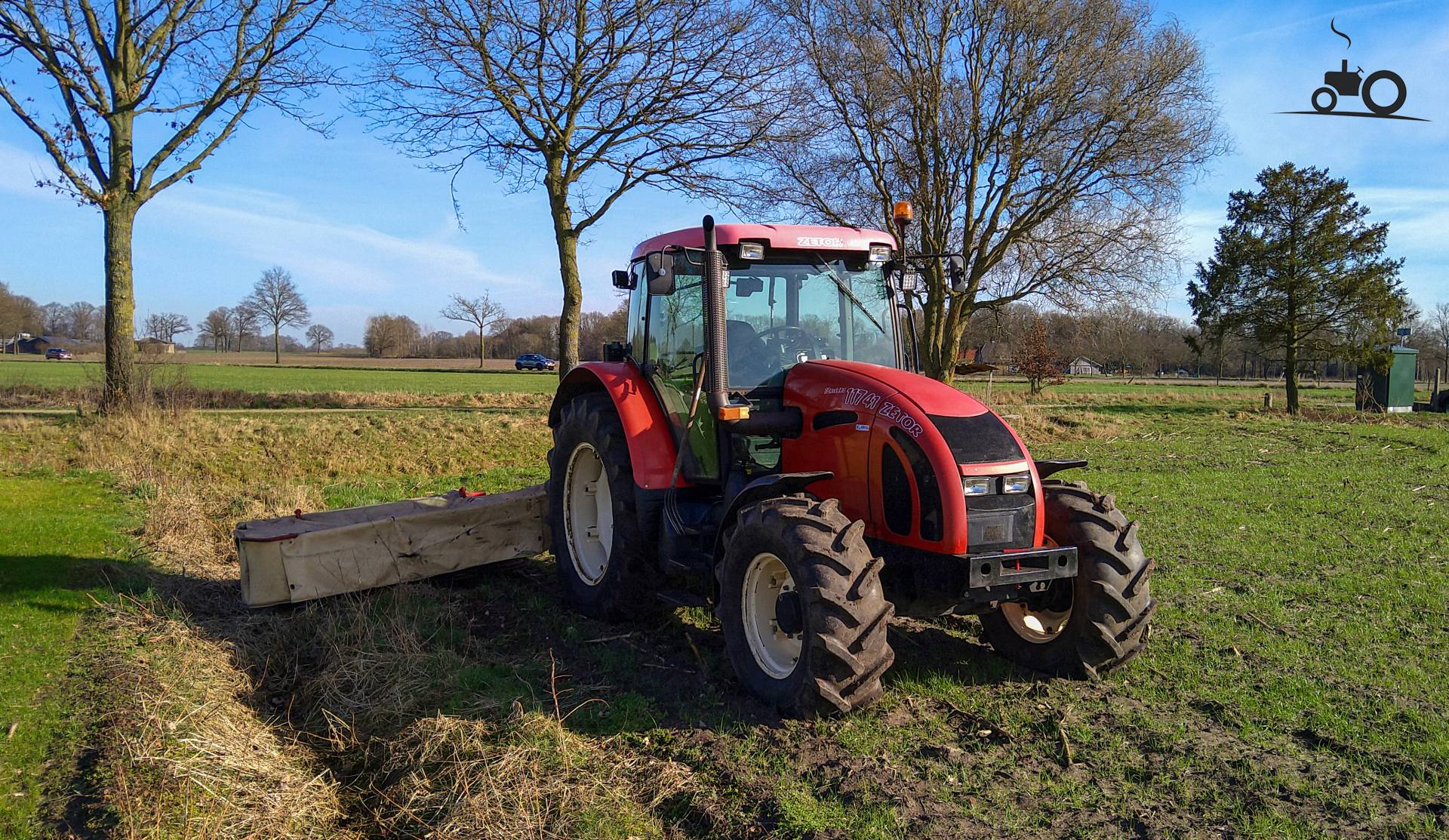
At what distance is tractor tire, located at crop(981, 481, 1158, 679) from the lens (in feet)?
15.1

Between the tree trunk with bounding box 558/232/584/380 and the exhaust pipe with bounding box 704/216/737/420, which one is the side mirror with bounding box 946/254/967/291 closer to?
the exhaust pipe with bounding box 704/216/737/420

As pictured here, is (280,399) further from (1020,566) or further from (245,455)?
(1020,566)

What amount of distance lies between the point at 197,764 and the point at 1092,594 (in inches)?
163

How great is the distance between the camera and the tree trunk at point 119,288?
13.7 meters

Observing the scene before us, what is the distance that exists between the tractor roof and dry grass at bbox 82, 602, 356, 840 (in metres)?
3.44

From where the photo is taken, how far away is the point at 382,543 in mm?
6281

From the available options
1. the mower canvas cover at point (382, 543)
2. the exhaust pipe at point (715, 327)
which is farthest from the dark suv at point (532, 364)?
the exhaust pipe at point (715, 327)

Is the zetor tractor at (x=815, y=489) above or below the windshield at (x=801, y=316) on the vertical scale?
below

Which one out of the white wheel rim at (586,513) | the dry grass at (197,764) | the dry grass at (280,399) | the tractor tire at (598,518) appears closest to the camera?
the dry grass at (197,764)

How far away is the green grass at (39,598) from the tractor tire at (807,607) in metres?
3.03

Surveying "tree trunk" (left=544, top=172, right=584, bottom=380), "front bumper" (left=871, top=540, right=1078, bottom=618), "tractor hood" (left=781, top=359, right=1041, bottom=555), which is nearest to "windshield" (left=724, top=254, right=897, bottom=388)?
"tractor hood" (left=781, top=359, right=1041, bottom=555)

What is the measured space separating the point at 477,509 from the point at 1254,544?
684 cm

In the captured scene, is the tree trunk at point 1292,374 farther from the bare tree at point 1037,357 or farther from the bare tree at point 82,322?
the bare tree at point 82,322

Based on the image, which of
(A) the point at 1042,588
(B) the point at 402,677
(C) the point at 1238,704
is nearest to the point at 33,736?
(B) the point at 402,677
